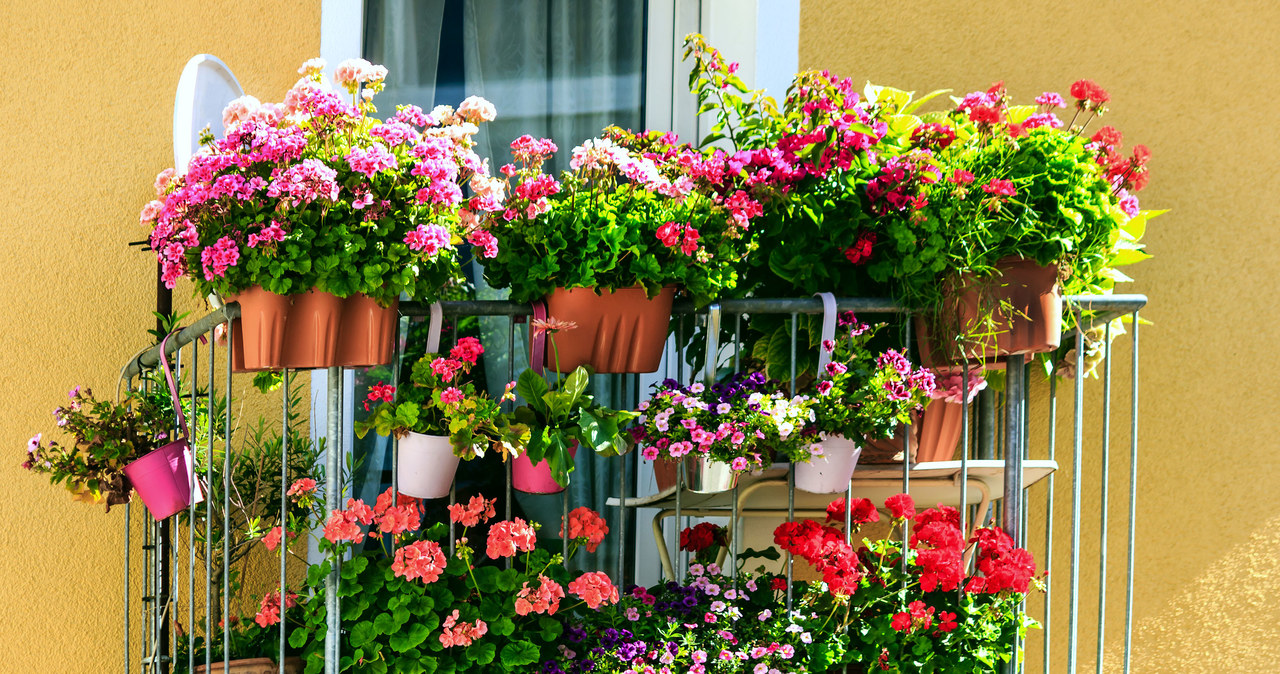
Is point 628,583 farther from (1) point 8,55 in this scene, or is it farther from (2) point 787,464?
(1) point 8,55

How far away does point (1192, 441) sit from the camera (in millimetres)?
3221

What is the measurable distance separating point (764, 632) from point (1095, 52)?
213cm

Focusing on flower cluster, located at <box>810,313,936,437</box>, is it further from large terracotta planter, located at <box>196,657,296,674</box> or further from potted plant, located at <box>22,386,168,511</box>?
potted plant, located at <box>22,386,168,511</box>

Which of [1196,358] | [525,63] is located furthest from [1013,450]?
[525,63]

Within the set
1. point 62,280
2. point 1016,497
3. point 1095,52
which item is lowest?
point 1016,497

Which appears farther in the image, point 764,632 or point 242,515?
point 242,515

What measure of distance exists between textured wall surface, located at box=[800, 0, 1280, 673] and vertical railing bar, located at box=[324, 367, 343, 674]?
2102mm

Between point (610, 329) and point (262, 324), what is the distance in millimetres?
798

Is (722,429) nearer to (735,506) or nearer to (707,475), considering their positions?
(707,475)

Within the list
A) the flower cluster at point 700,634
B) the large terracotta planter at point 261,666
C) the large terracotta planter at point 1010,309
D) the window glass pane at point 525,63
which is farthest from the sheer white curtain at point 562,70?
the large terracotta planter at point 261,666

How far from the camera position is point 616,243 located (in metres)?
2.40

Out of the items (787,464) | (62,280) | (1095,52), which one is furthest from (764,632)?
(62,280)

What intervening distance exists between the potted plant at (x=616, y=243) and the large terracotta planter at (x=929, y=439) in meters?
0.65

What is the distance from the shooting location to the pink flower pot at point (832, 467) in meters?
2.54
